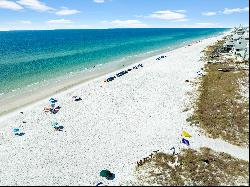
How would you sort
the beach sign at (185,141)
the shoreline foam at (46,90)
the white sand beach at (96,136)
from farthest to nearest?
the shoreline foam at (46,90) → the beach sign at (185,141) → the white sand beach at (96,136)

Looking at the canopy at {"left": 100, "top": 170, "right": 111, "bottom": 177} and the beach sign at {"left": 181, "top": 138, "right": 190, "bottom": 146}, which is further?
the beach sign at {"left": 181, "top": 138, "right": 190, "bottom": 146}

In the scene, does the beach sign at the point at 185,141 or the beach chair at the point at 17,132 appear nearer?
the beach sign at the point at 185,141

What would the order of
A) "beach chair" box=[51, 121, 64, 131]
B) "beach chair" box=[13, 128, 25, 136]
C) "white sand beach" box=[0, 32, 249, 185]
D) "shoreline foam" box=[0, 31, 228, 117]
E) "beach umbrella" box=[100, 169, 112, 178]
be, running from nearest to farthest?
1. "beach umbrella" box=[100, 169, 112, 178]
2. "white sand beach" box=[0, 32, 249, 185]
3. "beach chair" box=[13, 128, 25, 136]
4. "beach chair" box=[51, 121, 64, 131]
5. "shoreline foam" box=[0, 31, 228, 117]

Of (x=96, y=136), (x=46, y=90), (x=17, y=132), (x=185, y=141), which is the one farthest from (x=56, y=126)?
(x=46, y=90)

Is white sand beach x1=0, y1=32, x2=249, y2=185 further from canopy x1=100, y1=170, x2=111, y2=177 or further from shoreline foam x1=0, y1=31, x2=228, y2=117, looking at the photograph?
shoreline foam x1=0, y1=31, x2=228, y2=117

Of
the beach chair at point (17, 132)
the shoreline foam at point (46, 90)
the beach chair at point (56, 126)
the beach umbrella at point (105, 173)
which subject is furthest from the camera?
the shoreline foam at point (46, 90)

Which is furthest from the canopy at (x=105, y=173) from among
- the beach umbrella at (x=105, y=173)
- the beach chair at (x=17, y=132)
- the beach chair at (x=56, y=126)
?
the beach chair at (x=17, y=132)

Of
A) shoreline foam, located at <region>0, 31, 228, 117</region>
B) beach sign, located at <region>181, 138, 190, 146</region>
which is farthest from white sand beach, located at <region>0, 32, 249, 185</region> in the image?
shoreline foam, located at <region>0, 31, 228, 117</region>

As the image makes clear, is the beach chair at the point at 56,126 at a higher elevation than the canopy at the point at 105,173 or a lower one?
higher

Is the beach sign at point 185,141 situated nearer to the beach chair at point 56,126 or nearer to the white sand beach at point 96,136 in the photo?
the white sand beach at point 96,136

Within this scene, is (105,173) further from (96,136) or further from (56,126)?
(56,126)
